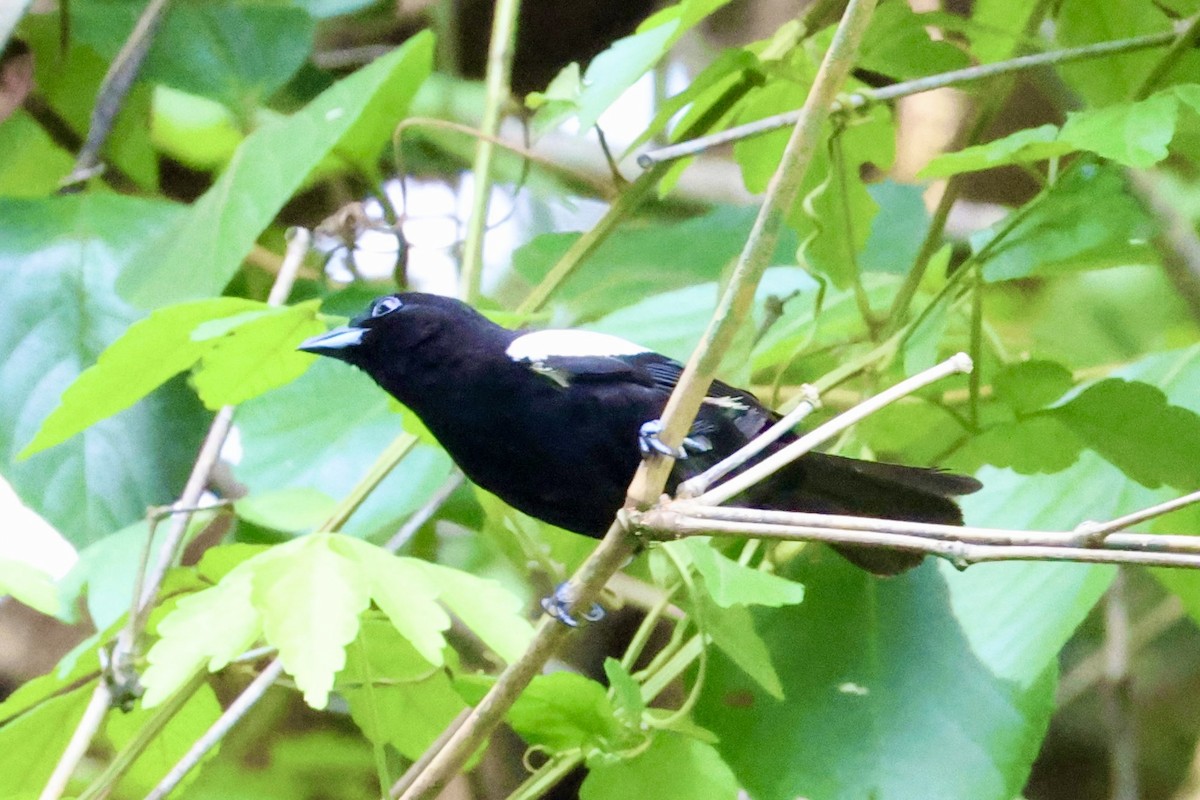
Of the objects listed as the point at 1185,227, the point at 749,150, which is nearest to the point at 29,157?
the point at 749,150

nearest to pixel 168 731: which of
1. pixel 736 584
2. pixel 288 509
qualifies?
pixel 288 509

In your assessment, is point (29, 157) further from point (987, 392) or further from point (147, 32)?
point (987, 392)

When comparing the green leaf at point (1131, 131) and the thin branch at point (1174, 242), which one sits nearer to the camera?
the green leaf at point (1131, 131)

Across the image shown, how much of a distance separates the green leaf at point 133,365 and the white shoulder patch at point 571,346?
0.88 ft

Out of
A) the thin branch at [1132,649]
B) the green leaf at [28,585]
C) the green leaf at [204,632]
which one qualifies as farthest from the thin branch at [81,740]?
the thin branch at [1132,649]

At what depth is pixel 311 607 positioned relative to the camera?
0.61 metres

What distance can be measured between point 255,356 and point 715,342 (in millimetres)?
397

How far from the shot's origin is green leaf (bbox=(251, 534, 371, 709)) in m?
0.58

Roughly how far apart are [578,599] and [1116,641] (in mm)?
1174

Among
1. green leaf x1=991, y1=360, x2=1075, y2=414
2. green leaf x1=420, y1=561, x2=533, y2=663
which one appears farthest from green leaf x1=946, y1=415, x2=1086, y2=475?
green leaf x1=420, y1=561, x2=533, y2=663

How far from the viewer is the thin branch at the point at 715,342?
596 millimetres

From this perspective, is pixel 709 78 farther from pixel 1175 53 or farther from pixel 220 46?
pixel 220 46

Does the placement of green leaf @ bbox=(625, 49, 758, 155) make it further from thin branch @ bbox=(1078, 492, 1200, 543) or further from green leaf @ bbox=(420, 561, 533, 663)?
thin branch @ bbox=(1078, 492, 1200, 543)

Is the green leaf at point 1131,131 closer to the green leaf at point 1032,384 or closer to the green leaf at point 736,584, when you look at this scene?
the green leaf at point 1032,384
